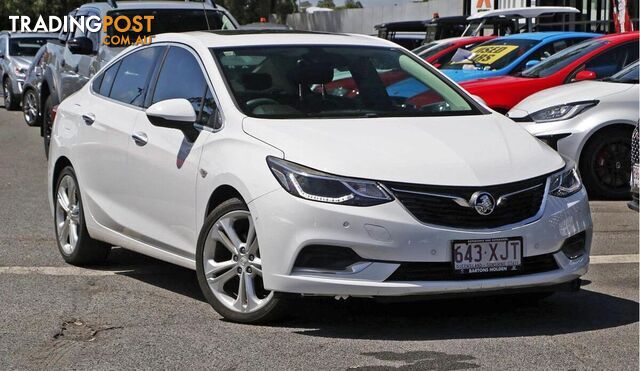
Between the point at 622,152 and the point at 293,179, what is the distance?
631 cm

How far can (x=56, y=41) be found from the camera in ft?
55.4

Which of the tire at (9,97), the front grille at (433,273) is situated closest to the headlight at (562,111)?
the front grille at (433,273)

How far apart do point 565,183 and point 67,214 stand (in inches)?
Result: 138

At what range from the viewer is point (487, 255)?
5.67 meters

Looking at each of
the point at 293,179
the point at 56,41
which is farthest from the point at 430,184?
the point at 56,41

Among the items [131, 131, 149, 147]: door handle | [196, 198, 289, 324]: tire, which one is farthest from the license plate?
[131, 131, 149, 147]: door handle

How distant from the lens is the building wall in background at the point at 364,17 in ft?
Result: 144

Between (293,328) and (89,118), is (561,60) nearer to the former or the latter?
(89,118)

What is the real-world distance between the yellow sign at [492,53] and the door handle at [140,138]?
991cm

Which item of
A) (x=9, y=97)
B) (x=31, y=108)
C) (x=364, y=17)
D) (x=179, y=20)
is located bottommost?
(x=364, y=17)

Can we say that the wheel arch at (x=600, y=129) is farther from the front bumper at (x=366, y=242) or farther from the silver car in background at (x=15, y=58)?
the silver car in background at (x=15, y=58)

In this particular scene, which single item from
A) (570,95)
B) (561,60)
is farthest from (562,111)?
(561,60)

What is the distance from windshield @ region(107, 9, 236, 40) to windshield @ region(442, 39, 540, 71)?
3.61m

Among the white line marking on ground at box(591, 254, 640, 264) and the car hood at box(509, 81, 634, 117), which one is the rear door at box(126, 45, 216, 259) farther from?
the car hood at box(509, 81, 634, 117)
